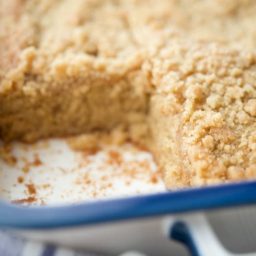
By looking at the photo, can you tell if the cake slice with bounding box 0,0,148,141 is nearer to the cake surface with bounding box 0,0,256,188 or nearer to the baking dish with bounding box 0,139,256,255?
the cake surface with bounding box 0,0,256,188

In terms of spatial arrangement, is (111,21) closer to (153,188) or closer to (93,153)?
(93,153)

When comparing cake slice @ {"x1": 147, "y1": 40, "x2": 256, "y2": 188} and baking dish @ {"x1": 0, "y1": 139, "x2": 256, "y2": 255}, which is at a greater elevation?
cake slice @ {"x1": 147, "y1": 40, "x2": 256, "y2": 188}

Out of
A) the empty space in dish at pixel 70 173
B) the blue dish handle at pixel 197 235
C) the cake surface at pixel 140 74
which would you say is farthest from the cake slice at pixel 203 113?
the blue dish handle at pixel 197 235

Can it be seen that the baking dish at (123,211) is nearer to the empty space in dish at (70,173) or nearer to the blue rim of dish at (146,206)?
the blue rim of dish at (146,206)

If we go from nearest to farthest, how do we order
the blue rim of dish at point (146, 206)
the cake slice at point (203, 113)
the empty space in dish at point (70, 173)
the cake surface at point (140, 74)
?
the blue rim of dish at point (146, 206) < the cake slice at point (203, 113) < the cake surface at point (140, 74) < the empty space in dish at point (70, 173)

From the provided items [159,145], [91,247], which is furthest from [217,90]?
[91,247]

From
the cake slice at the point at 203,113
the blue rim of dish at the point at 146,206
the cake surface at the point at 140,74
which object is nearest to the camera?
the blue rim of dish at the point at 146,206

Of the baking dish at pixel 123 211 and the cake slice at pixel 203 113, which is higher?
the cake slice at pixel 203 113

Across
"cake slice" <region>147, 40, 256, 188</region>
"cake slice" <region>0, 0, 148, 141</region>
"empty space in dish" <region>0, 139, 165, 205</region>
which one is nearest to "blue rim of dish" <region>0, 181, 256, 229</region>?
"cake slice" <region>147, 40, 256, 188</region>
